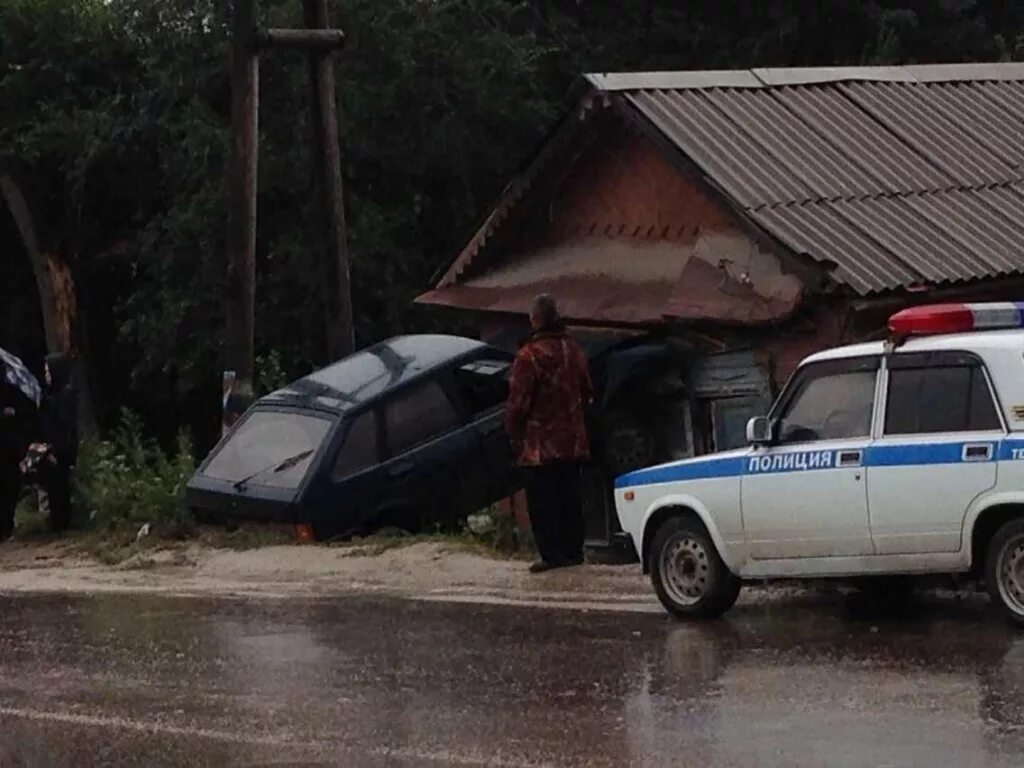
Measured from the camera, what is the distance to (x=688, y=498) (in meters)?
11.8

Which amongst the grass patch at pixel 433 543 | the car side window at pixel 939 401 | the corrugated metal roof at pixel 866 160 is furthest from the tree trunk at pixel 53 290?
the car side window at pixel 939 401

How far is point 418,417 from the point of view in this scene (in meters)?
18.0

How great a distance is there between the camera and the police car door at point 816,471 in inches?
432

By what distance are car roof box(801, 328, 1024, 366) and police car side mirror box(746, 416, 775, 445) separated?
0.51 m

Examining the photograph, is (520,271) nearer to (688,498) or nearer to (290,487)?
(290,487)

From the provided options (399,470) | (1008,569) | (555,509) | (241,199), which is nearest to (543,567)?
(555,509)

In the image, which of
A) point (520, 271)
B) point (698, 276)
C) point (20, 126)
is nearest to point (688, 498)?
point (698, 276)

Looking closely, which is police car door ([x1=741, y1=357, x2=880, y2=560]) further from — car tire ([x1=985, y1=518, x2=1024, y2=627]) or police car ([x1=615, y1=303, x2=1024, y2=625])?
car tire ([x1=985, y1=518, x2=1024, y2=627])

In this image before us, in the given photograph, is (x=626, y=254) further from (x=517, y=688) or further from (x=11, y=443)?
(x=517, y=688)

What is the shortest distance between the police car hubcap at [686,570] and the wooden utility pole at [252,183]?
27.2 feet

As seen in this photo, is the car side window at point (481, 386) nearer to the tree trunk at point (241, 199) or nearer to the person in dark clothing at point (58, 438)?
the tree trunk at point (241, 199)

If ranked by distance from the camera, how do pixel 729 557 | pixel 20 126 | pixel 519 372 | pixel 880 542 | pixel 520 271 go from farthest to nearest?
pixel 20 126
pixel 520 271
pixel 519 372
pixel 729 557
pixel 880 542

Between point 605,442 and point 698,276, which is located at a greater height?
point 698,276

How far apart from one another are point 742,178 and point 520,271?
125 inches
